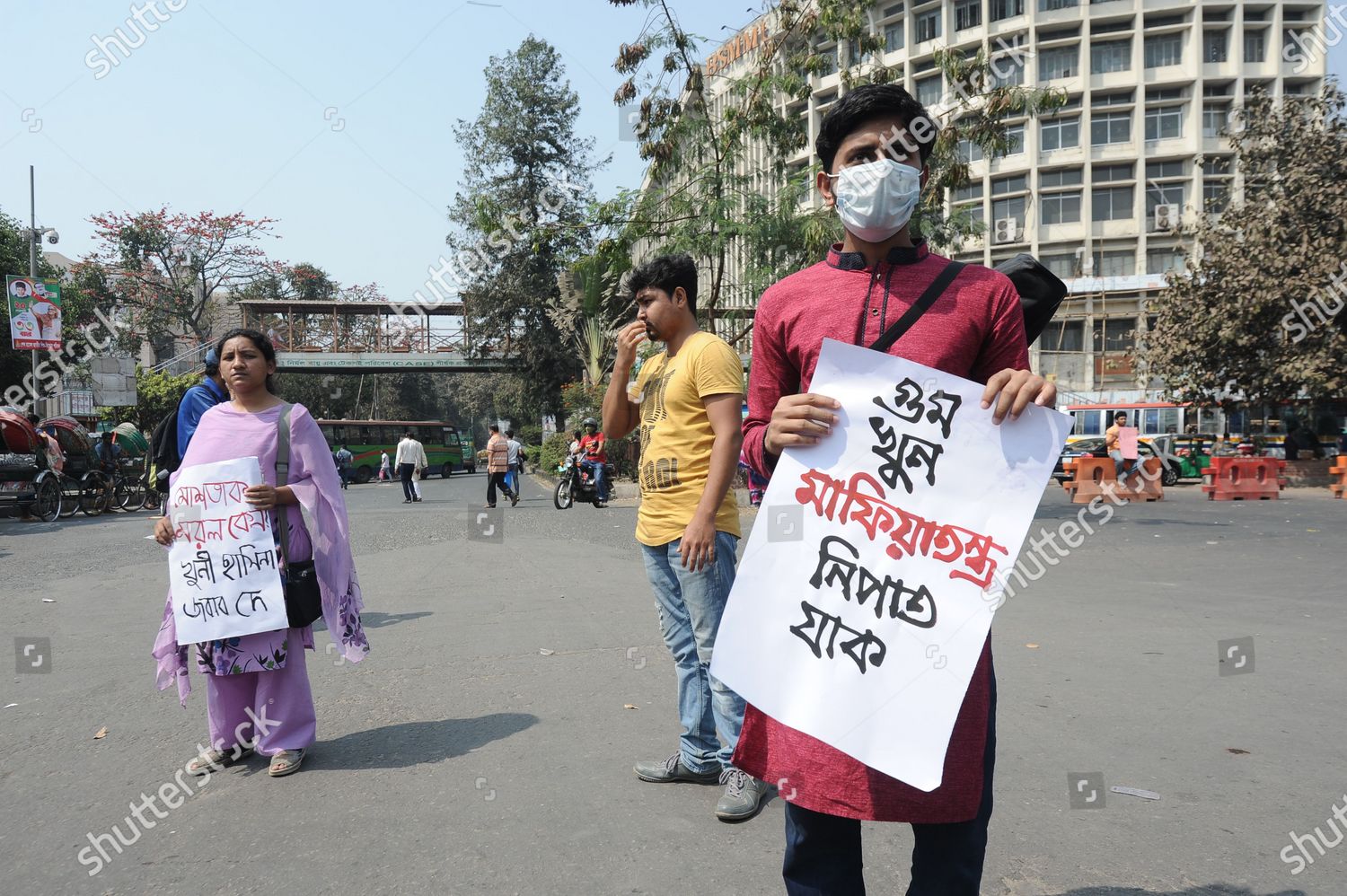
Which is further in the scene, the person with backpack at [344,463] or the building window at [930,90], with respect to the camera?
the building window at [930,90]

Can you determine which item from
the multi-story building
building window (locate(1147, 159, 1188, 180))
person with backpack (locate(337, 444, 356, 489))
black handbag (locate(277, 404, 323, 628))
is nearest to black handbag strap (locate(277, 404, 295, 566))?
black handbag (locate(277, 404, 323, 628))

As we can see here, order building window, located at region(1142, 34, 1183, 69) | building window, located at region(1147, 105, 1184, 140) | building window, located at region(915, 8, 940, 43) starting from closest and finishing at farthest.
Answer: building window, located at region(1142, 34, 1183, 69) → building window, located at region(1147, 105, 1184, 140) → building window, located at region(915, 8, 940, 43)

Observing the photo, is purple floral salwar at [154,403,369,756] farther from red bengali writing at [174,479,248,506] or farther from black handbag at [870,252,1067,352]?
black handbag at [870,252,1067,352]

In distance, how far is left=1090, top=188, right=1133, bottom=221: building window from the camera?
41531 mm

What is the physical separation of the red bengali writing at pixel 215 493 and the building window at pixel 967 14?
4608cm

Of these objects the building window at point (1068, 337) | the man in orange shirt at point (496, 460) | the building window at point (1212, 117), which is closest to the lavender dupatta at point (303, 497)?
the man in orange shirt at point (496, 460)

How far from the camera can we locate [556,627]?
630cm

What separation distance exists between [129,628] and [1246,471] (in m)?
18.7

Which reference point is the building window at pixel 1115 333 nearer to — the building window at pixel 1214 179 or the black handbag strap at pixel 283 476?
the building window at pixel 1214 179

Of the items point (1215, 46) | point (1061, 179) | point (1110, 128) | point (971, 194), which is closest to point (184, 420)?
point (1061, 179)

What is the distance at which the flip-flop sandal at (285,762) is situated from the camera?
3.62 meters

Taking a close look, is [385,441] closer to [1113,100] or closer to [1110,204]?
[1110,204]

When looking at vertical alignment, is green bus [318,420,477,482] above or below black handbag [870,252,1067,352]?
below

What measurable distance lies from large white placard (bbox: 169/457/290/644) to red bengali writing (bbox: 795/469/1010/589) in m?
2.65
